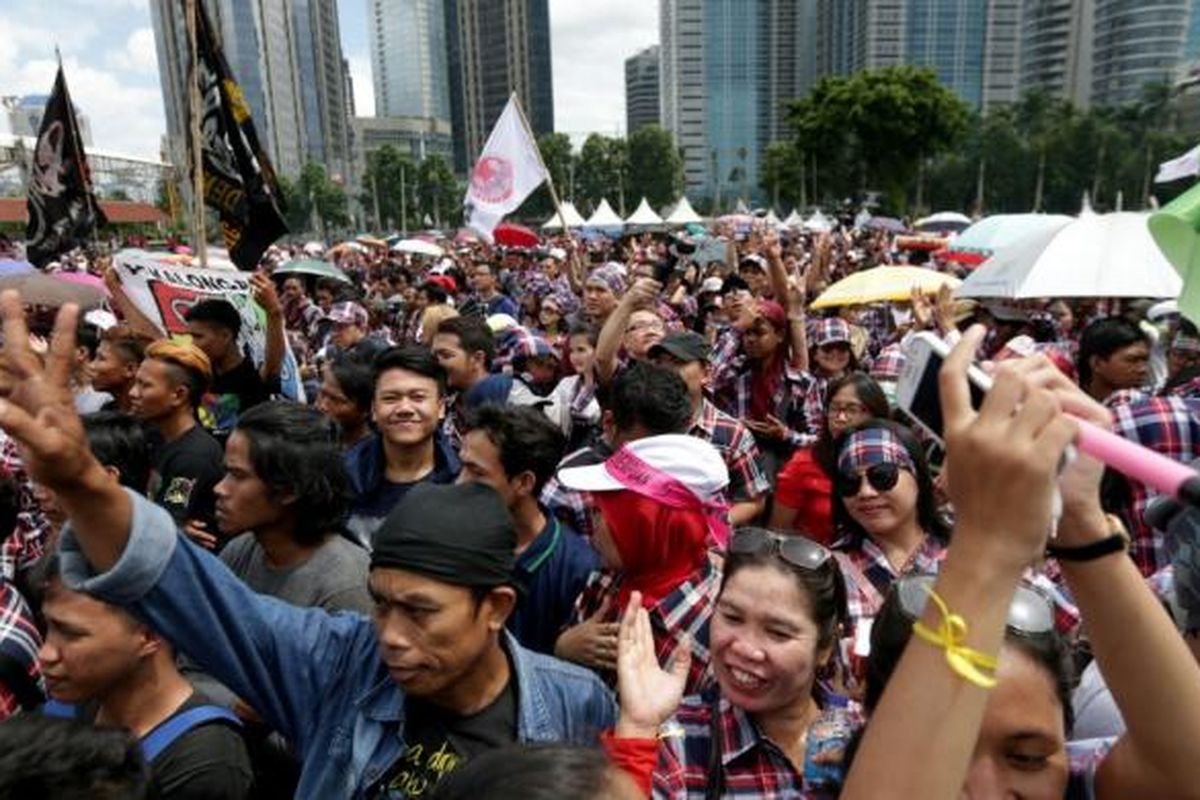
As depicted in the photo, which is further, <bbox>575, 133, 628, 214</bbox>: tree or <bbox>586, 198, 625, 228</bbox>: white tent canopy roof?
<bbox>575, 133, 628, 214</bbox>: tree

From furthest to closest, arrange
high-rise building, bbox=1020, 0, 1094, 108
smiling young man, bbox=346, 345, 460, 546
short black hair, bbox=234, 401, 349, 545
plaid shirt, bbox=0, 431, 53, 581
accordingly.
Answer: high-rise building, bbox=1020, 0, 1094, 108, smiling young man, bbox=346, 345, 460, 546, plaid shirt, bbox=0, 431, 53, 581, short black hair, bbox=234, 401, 349, 545

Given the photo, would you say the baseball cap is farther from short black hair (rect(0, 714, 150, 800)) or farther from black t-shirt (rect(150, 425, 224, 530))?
short black hair (rect(0, 714, 150, 800))

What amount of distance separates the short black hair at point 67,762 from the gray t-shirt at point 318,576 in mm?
896

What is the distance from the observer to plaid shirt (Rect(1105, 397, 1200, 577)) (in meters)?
2.93

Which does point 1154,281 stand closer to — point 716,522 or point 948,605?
point 716,522

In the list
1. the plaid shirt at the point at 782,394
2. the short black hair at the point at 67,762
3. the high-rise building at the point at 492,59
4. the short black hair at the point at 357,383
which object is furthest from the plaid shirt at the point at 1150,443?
the high-rise building at the point at 492,59

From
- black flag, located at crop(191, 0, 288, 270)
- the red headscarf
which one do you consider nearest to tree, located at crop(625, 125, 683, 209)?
black flag, located at crop(191, 0, 288, 270)

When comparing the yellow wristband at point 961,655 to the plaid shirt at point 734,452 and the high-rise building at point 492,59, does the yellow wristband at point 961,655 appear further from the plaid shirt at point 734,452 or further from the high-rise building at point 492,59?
the high-rise building at point 492,59

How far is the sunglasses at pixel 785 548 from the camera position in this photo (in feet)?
6.25

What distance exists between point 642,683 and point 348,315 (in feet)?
20.0

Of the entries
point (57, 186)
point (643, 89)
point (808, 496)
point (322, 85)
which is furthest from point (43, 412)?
point (643, 89)

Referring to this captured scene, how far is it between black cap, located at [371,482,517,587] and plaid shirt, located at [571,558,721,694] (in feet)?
1.91

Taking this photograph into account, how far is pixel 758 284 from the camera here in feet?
29.3

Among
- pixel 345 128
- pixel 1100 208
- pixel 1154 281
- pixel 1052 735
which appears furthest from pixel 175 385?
pixel 345 128
